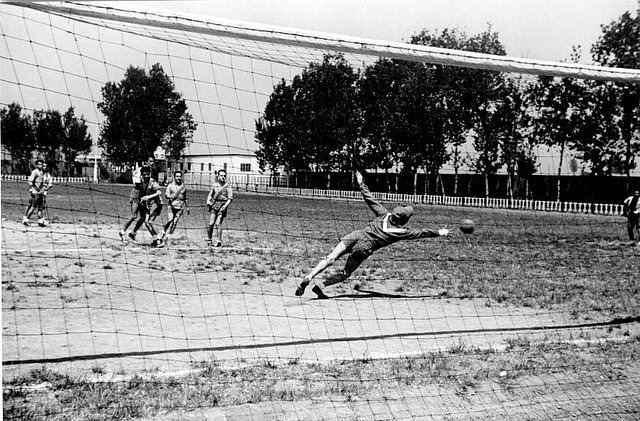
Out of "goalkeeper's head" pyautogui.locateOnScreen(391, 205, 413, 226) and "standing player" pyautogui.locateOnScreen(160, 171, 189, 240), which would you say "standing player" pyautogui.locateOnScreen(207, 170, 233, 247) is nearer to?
"standing player" pyautogui.locateOnScreen(160, 171, 189, 240)

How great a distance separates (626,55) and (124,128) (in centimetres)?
3699

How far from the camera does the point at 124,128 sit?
9180mm

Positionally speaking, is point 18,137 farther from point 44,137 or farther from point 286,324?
point 286,324

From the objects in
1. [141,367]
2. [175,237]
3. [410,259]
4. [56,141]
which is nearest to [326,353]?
[141,367]

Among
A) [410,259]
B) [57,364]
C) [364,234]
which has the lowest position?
[410,259]

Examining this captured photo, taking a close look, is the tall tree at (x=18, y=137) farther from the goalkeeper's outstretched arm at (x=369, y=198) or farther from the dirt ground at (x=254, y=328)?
the goalkeeper's outstretched arm at (x=369, y=198)

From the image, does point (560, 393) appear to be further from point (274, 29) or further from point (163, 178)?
point (163, 178)

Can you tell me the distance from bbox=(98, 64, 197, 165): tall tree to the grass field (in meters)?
0.92

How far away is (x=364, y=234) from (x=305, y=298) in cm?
131

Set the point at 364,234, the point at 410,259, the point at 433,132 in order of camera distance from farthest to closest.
Result: 1. the point at 410,259
2. the point at 433,132
3. the point at 364,234

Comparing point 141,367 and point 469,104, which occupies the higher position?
point 469,104

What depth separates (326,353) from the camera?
630 centimetres

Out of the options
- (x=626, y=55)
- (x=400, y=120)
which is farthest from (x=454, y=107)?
(x=626, y=55)

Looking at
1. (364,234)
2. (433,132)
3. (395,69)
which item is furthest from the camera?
(433,132)
